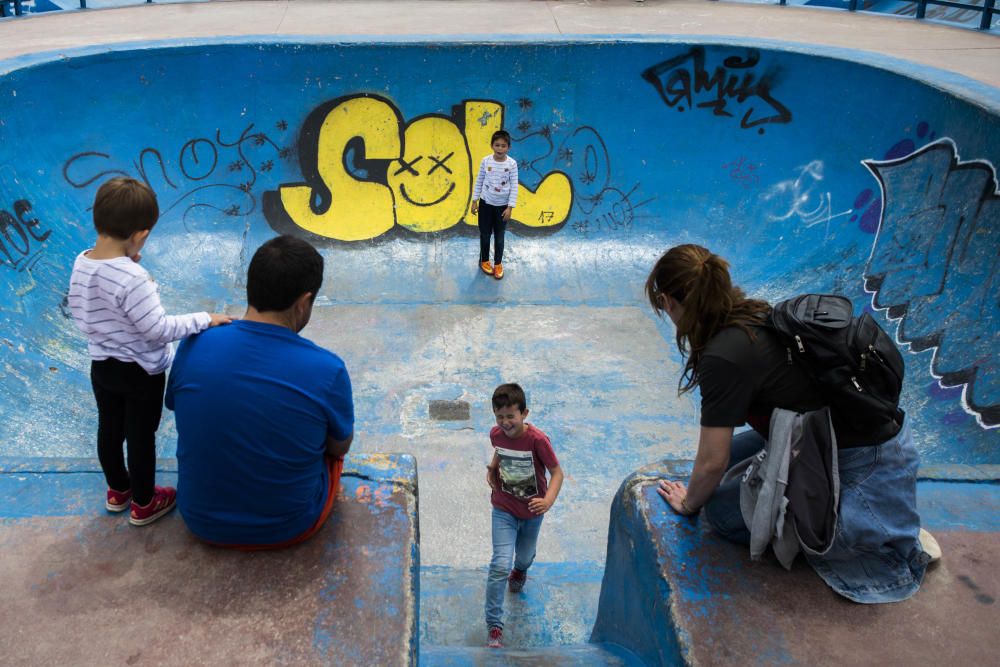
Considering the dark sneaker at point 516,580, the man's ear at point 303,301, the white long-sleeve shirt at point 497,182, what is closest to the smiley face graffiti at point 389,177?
the white long-sleeve shirt at point 497,182

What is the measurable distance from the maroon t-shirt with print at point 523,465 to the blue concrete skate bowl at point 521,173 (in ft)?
7.83

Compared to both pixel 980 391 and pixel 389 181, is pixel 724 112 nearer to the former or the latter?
pixel 389 181

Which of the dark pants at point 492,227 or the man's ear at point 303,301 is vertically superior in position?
the man's ear at point 303,301

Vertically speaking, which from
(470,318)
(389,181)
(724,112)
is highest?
(724,112)

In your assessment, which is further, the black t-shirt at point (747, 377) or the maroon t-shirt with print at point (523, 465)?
the maroon t-shirt with print at point (523, 465)

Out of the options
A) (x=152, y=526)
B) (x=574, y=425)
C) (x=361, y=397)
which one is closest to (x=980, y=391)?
(x=574, y=425)

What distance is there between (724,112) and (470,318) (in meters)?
3.96

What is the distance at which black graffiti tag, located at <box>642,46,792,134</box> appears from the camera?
28.5 feet

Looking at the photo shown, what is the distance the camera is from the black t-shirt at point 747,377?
2.38m

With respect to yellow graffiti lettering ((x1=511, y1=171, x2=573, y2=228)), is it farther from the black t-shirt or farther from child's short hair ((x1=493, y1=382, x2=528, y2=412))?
the black t-shirt

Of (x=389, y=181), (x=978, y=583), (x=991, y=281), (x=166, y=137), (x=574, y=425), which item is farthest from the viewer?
(x=389, y=181)

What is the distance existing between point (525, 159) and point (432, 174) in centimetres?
112

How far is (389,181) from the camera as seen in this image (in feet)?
29.1

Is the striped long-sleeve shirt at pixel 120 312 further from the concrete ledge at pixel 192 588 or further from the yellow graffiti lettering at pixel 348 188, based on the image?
the yellow graffiti lettering at pixel 348 188
